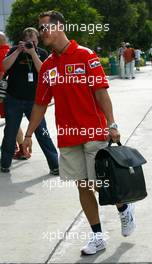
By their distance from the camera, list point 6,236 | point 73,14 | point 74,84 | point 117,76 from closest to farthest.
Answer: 1. point 74,84
2. point 6,236
3. point 73,14
4. point 117,76

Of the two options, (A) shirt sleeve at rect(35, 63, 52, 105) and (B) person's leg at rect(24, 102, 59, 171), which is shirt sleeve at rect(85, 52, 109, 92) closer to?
(A) shirt sleeve at rect(35, 63, 52, 105)

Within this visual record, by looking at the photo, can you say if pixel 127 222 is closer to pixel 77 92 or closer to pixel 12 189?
pixel 77 92

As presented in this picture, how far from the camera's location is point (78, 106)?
4.36 meters

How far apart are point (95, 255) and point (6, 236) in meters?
0.92

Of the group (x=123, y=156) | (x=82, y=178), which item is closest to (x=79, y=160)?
(x=82, y=178)

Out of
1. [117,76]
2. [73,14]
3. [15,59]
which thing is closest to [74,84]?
[15,59]

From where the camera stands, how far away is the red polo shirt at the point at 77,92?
14.1 ft

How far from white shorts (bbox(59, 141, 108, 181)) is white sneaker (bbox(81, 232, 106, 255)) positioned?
48 cm

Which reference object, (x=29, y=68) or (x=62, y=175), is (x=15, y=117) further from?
(x=62, y=175)

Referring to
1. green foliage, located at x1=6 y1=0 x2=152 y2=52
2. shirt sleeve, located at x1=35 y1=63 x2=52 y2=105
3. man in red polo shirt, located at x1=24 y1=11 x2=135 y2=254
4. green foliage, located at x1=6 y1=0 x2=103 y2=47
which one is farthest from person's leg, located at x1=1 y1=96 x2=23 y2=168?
green foliage, located at x1=6 y1=0 x2=103 y2=47

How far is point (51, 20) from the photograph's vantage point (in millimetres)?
4379

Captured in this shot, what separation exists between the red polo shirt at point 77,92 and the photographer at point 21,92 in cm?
262

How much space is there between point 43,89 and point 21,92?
262 centimetres

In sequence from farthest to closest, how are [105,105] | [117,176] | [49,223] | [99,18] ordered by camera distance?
1. [99,18]
2. [49,223]
3. [105,105]
4. [117,176]
